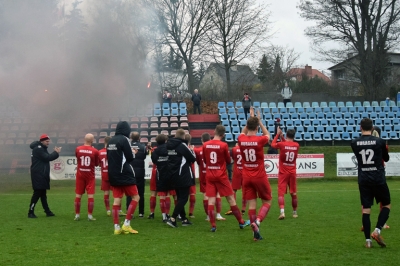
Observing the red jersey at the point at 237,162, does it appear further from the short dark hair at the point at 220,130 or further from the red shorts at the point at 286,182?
the short dark hair at the point at 220,130

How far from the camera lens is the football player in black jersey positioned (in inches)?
334

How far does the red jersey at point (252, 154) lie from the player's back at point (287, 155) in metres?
2.94

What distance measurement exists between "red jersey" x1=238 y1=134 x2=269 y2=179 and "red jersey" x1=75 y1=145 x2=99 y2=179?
15.0ft

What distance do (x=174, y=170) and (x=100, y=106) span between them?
16.5 m

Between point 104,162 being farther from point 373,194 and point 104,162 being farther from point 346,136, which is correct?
point 346,136

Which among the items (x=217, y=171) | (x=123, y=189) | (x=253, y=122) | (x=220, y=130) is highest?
(x=253, y=122)

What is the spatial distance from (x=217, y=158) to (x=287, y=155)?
108 inches

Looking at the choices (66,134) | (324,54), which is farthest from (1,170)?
(324,54)

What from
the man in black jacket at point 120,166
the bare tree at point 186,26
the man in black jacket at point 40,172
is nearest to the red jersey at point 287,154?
the man in black jacket at point 120,166

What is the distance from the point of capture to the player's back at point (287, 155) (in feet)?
40.5

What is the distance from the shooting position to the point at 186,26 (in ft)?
116

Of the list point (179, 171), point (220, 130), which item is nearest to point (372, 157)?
point (220, 130)

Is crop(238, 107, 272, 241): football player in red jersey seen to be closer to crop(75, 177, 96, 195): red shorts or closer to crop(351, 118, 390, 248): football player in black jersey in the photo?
crop(351, 118, 390, 248): football player in black jersey

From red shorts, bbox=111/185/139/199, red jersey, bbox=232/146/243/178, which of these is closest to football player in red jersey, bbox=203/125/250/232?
red shorts, bbox=111/185/139/199
